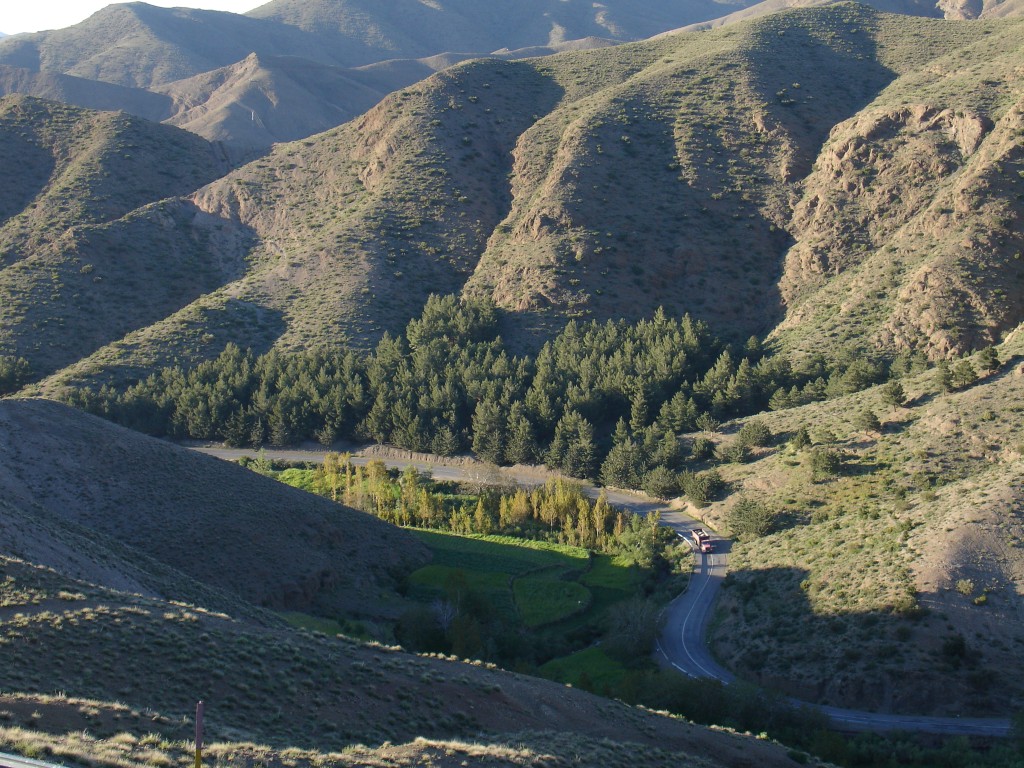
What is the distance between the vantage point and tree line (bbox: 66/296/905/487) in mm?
62875

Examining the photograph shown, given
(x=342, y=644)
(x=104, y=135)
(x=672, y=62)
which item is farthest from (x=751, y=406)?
(x=104, y=135)

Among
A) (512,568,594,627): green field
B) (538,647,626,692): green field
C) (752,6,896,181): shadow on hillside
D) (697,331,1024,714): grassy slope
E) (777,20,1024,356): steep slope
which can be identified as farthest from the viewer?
(752,6,896,181): shadow on hillside

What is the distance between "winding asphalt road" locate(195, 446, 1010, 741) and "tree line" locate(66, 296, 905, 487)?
144cm

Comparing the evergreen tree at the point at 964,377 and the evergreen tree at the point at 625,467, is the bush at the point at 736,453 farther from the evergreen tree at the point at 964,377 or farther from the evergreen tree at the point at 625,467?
the evergreen tree at the point at 964,377

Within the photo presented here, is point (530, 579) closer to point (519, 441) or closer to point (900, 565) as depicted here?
point (900, 565)

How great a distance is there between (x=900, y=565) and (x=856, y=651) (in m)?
4.79

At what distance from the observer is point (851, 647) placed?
35281mm

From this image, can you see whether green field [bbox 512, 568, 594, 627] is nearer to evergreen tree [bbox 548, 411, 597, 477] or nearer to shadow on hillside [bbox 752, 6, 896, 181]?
evergreen tree [bbox 548, 411, 597, 477]

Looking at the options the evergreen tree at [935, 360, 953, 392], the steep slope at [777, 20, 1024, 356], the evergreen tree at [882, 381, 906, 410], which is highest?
the steep slope at [777, 20, 1024, 356]

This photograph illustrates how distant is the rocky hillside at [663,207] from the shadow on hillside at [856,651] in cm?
3051

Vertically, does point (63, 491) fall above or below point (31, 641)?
below

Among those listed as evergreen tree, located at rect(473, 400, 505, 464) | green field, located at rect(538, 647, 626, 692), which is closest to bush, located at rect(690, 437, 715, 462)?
evergreen tree, located at rect(473, 400, 505, 464)

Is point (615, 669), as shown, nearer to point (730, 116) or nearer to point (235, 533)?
point (235, 533)

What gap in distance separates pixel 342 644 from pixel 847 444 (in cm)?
3325
